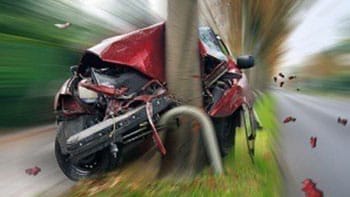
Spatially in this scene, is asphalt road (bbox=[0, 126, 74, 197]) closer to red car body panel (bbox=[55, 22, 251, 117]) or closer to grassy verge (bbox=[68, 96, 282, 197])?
grassy verge (bbox=[68, 96, 282, 197])

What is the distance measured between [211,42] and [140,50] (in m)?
1.76

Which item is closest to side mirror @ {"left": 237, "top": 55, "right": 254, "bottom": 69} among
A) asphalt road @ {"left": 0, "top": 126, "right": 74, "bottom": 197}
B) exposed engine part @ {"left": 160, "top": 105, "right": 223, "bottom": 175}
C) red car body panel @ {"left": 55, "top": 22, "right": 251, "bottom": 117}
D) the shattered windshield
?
the shattered windshield

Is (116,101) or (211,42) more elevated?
(211,42)

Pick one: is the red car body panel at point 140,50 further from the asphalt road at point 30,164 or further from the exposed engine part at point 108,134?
the asphalt road at point 30,164

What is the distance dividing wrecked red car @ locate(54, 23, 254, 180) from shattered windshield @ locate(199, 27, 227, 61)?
0.49 metres

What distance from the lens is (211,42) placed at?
673 centimetres

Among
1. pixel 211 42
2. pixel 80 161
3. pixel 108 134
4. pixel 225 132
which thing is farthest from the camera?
pixel 211 42

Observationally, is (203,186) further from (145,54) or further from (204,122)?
(145,54)

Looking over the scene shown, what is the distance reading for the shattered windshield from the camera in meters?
6.32

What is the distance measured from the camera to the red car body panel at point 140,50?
5062 millimetres

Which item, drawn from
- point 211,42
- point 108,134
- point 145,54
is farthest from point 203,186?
point 211,42

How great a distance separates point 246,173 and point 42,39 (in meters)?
5.38

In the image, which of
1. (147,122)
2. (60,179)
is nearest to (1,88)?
(60,179)

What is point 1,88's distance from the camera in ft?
25.7
